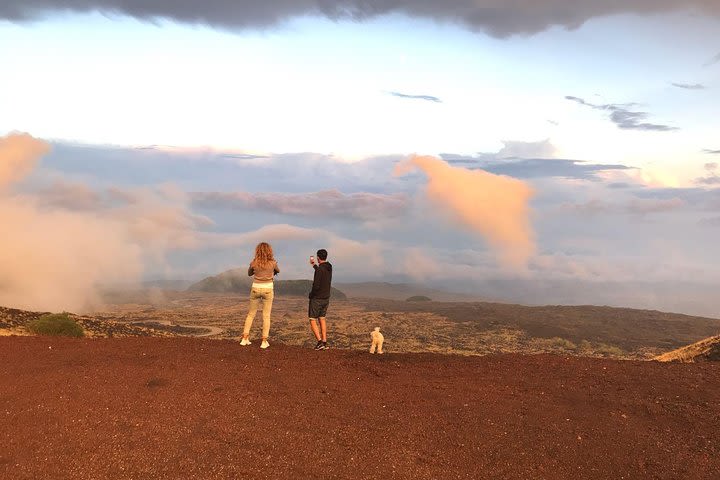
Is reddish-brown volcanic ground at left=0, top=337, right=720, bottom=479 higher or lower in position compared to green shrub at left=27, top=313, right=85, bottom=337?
higher

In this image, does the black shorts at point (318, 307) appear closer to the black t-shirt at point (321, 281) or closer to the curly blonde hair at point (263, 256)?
the black t-shirt at point (321, 281)

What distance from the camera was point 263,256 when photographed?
14.9 metres

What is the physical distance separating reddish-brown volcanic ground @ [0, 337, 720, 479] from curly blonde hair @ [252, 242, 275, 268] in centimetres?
254

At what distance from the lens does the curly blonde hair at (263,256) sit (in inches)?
579

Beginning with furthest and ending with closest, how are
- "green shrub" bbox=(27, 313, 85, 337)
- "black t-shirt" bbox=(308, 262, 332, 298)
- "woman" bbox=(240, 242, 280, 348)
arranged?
"green shrub" bbox=(27, 313, 85, 337), "black t-shirt" bbox=(308, 262, 332, 298), "woman" bbox=(240, 242, 280, 348)

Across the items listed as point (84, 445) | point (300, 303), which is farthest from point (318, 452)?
point (300, 303)

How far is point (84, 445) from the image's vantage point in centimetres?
846

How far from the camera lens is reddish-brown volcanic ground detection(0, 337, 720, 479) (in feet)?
26.8

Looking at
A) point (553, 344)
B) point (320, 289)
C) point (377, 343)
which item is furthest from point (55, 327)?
point (553, 344)

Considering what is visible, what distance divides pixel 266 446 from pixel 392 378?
460cm

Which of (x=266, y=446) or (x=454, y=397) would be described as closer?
(x=266, y=446)

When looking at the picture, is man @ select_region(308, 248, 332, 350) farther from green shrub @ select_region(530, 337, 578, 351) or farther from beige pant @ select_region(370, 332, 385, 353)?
green shrub @ select_region(530, 337, 578, 351)

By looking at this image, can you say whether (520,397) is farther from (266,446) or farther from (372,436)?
(266,446)

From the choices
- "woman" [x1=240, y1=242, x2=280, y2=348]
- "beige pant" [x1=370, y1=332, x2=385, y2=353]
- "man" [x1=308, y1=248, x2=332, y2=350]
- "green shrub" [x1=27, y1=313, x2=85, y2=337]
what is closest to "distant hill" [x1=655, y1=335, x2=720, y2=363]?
"beige pant" [x1=370, y1=332, x2=385, y2=353]
